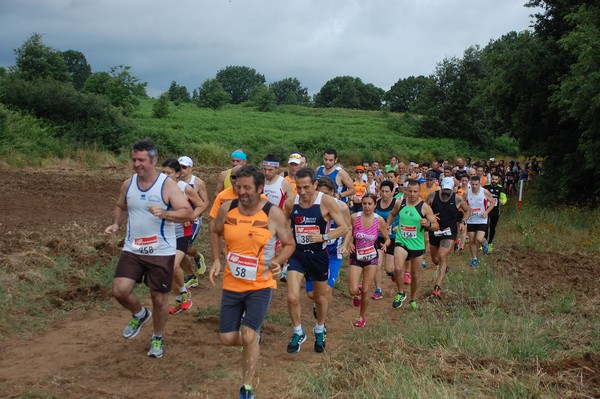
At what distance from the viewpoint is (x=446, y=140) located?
1978 inches

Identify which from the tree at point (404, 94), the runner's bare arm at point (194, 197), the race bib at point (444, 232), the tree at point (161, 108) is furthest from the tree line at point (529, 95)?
the tree at point (404, 94)

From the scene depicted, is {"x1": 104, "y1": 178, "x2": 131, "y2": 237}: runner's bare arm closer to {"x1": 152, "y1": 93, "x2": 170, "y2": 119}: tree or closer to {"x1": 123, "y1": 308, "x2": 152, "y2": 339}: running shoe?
{"x1": 123, "y1": 308, "x2": 152, "y2": 339}: running shoe

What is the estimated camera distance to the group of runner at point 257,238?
559cm

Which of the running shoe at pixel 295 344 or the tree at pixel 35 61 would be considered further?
the tree at pixel 35 61

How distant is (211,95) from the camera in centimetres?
6188

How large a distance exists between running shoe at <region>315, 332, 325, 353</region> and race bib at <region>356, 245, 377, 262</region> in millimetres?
1488

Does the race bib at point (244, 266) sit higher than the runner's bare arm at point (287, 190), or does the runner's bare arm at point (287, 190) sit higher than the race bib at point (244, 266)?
the runner's bare arm at point (287, 190)

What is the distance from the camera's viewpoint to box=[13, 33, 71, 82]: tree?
94.4ft

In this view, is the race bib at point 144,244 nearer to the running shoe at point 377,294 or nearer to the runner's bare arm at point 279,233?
the runner's bare arm at point 279,233

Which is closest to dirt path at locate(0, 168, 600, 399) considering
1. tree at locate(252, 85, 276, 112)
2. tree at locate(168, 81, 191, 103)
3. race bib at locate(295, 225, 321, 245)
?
race bib at locate(295, 225, 321, 245)

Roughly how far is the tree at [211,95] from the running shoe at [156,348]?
187ft

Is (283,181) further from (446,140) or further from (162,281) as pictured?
(446,140)

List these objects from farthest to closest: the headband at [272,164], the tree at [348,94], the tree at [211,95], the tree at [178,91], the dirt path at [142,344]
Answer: the tree at [348,94]
the tree at [178,91]
the tree at [211,95]
the headband at [272,164]
the dirt path at [142,344]

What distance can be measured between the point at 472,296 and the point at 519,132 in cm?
1640
